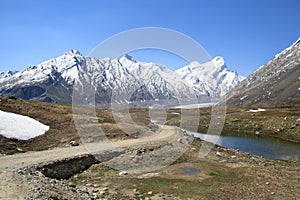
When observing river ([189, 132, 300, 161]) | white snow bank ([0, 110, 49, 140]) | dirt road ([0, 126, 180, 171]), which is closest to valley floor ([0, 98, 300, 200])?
dirt road ([0, 126, 180, 171])

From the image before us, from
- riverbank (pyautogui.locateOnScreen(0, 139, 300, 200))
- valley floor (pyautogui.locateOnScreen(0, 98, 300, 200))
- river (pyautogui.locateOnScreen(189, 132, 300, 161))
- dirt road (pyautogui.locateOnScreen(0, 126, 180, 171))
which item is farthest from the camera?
river (pyautogui.locateOnScreen(189, 132, 300, 161))

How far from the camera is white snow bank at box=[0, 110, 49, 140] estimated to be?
1943 inches

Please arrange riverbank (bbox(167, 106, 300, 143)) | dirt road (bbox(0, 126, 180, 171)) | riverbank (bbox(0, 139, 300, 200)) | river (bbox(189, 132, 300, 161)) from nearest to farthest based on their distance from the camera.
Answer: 1. riverbank (bbox(0, 139, 300, 200))
2. dirt road (bbox(0, 126, 180, 171))
3. river (bbox(189, 132, 300, 161))
4. riverbank (bbox(167, 106, 300, 143))

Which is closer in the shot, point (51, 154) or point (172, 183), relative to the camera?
point (172, 183)

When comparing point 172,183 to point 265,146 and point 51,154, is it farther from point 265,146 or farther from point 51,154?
point 265,146

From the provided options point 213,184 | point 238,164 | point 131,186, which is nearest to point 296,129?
point 238,164

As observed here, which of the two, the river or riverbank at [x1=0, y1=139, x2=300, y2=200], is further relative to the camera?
the river

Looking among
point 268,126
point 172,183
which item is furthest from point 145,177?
point 268,126

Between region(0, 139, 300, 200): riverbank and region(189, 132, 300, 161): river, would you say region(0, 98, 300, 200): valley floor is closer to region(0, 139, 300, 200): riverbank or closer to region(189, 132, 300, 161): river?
region(0, 139, 300, 200): riverbank

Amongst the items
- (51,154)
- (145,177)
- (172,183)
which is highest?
(51,154)

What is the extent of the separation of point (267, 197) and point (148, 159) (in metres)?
17.2

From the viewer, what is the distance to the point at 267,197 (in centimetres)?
2869

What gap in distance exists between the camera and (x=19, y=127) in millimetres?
53125

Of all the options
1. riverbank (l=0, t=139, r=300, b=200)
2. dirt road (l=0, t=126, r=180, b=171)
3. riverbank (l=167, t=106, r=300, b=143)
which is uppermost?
riverbank (l=167, t=106, r=300, b=143)
